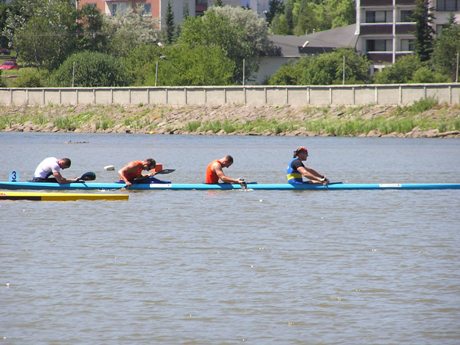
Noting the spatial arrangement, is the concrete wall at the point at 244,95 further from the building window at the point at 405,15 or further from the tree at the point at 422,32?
the building window at the point at 405,15

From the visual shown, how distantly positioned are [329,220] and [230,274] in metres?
8.91

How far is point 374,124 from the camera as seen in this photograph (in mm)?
83500

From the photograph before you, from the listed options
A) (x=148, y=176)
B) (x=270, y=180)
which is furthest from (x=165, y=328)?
(x=270, y=180)

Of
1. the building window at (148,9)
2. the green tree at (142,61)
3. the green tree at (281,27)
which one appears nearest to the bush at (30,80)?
the green tree at (142,61)

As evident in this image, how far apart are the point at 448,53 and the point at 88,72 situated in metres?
33.2

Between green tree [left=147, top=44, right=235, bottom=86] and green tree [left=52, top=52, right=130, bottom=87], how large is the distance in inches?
162

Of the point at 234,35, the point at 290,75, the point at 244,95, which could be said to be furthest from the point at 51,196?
the point at 234,35

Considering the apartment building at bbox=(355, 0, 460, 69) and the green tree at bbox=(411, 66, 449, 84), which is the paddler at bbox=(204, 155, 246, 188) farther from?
the apartment building at bbox=(355, 0, 460, 69)

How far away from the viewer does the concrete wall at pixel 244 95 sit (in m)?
Answer: 85.7

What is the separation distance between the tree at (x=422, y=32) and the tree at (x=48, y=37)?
1527 inches

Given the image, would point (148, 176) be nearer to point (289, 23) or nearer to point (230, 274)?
point (230, 274)

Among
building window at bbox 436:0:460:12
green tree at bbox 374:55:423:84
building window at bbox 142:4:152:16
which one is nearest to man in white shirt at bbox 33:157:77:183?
green tree at bbox 374:55:423:84

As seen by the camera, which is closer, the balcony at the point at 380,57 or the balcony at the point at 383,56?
the balcony at the point at 383,56

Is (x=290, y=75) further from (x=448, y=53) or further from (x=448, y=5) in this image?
(x=448, y=5)
